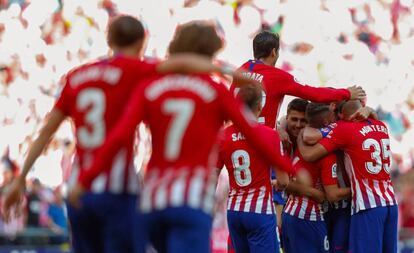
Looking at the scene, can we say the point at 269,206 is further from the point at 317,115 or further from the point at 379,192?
the point at 379,192

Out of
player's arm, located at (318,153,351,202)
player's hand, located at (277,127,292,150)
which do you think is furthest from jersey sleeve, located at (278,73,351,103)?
player's arm, located at (318,153,351,202)

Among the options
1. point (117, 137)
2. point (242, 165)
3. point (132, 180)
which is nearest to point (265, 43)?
point (242, 165)


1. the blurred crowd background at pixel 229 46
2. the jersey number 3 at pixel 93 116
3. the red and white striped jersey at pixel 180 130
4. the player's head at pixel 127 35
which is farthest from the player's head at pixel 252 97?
the blurred crowd background at pixel 229 46

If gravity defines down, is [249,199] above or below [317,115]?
below

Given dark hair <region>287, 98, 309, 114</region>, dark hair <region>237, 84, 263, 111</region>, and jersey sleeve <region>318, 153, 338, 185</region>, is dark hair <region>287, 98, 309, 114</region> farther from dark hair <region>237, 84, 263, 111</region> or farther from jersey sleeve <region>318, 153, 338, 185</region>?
dark hair <region>237, 84, 263, 111</region>

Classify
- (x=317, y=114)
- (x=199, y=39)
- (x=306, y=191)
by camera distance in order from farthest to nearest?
(x=306, y=191), (x=317, y=114), (x=199, y=39)

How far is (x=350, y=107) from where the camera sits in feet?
36.1

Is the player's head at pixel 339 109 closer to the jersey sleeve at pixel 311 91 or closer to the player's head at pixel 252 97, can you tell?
the jersey sleeve at pixel 311 91

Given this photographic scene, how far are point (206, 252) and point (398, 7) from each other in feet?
60.0

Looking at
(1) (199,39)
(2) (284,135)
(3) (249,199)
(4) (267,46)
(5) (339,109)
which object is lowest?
(3) (249,199)

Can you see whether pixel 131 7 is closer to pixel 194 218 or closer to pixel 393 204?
pixel 393 204

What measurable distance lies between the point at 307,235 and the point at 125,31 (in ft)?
14.4

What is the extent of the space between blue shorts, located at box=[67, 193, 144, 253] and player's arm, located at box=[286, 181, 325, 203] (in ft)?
13.1

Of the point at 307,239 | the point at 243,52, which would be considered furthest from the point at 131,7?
the point at 307,239
